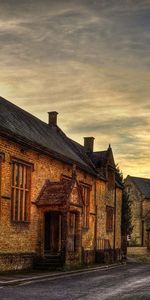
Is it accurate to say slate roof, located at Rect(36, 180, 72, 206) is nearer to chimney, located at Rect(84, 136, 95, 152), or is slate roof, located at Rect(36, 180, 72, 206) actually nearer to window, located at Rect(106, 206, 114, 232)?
window, located at Rect(106, 206, 114, 232)

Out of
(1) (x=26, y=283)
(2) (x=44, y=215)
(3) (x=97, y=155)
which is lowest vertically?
(1) (x=26, y=283)

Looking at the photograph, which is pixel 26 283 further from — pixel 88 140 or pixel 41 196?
pixel 88 140

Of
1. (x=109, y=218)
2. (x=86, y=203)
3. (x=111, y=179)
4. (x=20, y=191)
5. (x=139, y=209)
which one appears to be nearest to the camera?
(x=20, y=191)

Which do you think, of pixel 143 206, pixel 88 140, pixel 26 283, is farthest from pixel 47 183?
pixel 143 206

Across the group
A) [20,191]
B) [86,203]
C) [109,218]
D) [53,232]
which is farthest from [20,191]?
[109,218]

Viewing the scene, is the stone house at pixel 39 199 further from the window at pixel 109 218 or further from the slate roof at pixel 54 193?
the window at pixel 109 218

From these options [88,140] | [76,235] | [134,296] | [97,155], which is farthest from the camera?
[88,140]

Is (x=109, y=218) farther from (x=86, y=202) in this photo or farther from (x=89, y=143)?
(x=89, y=143)

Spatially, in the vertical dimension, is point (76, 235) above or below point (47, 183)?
below

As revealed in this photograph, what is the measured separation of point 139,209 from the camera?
75.6 meters

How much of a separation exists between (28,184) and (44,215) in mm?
2360

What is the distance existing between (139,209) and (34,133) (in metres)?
49.7

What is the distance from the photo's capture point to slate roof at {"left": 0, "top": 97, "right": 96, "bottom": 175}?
2391 centimetres

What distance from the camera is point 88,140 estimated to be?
43.9 m
